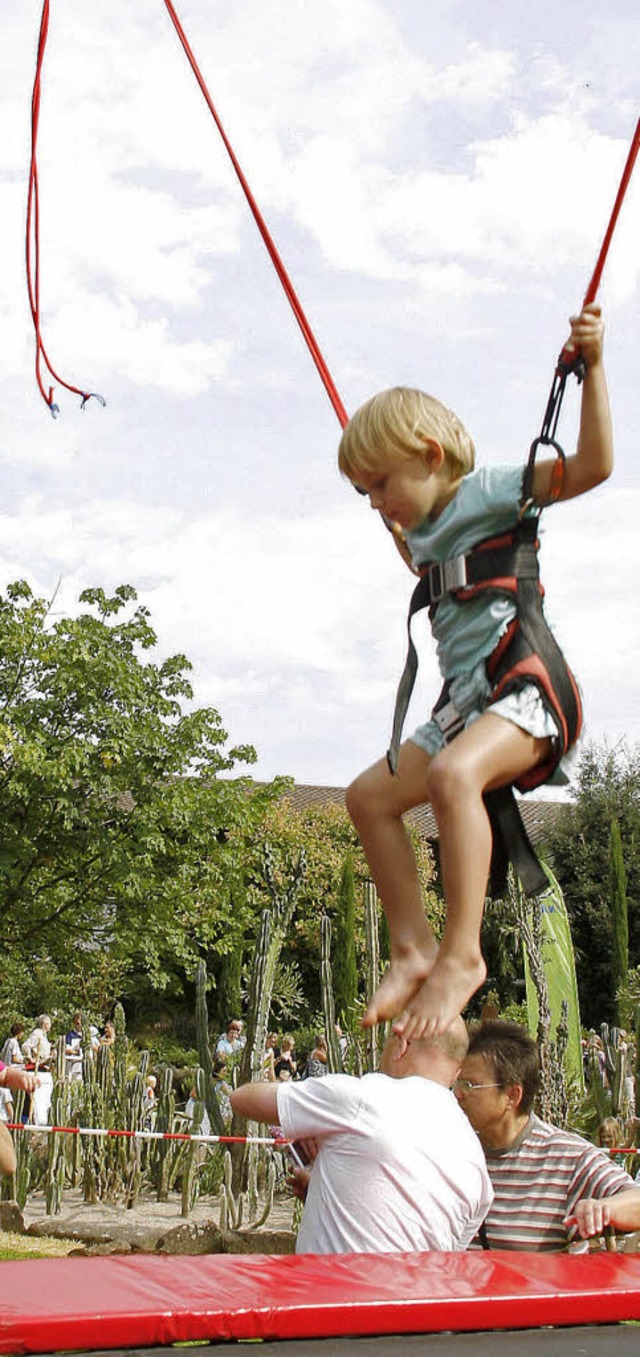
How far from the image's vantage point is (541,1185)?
3625 mm

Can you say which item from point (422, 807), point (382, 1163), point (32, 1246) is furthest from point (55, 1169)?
point (422, 807)

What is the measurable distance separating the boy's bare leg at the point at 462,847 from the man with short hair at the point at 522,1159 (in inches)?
42.1

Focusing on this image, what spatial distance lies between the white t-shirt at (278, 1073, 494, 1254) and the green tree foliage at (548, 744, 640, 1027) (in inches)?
1060

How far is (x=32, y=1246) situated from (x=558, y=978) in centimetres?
442

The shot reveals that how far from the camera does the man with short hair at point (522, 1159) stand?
3572 mm

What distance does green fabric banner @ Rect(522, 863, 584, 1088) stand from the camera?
1045 cm

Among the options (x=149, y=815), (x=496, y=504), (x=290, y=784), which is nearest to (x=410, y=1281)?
(x=496, y=504)

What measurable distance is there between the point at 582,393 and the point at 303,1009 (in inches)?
1148

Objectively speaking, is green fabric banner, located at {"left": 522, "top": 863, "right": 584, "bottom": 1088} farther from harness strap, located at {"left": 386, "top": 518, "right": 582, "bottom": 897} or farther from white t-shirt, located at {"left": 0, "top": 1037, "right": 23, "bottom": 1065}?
harness strap, located at {"left": 386, "top": 518, "right": 582, "bottom": 897}

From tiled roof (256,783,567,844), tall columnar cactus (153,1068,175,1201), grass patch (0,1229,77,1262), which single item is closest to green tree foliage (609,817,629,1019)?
tiled roof (256,783,567,844)

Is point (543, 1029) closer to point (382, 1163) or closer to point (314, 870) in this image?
point (382, 1163)

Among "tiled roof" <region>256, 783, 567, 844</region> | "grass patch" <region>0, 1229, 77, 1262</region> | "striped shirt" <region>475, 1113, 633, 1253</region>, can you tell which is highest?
"tiled roof" <region>256, 783, 567, 844</region>

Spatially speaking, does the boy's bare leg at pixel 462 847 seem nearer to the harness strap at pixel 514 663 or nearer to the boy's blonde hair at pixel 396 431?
the harness strap at pixel 514 663

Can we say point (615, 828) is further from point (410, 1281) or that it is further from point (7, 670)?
point (410, 1281)
